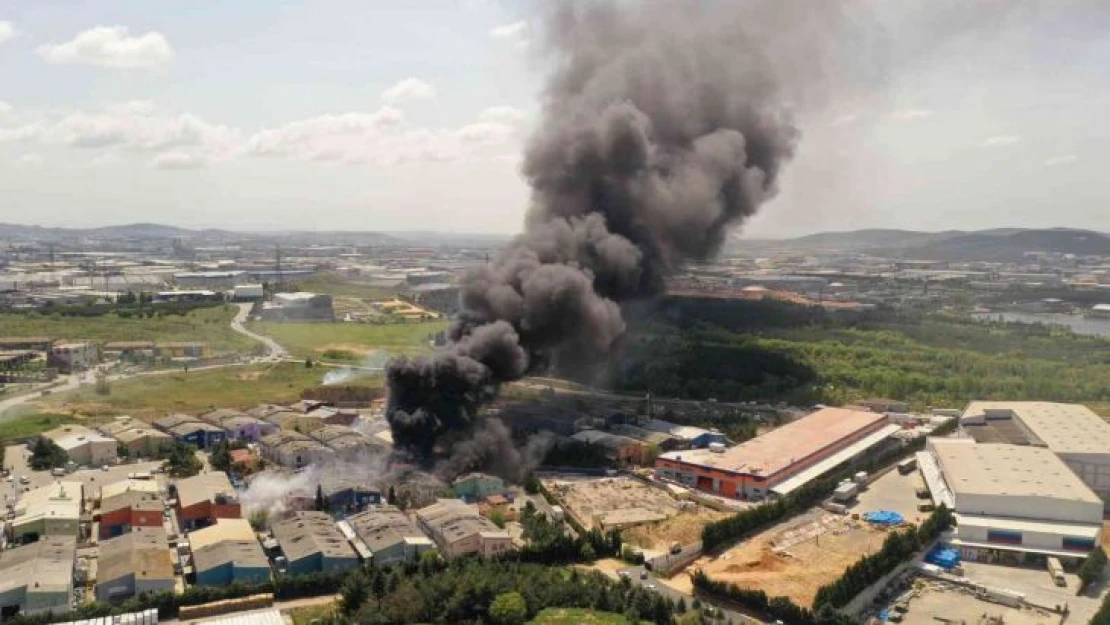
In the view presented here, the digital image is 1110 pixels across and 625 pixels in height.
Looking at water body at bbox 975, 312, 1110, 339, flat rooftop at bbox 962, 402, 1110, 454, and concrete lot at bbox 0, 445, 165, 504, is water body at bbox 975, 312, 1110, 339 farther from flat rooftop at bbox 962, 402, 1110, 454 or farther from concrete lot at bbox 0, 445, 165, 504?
concrete lot at bbox 0, 445, 165, 504

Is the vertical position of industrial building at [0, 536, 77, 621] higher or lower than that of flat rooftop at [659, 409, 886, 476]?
lower

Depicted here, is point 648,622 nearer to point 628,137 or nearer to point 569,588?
point 569,588

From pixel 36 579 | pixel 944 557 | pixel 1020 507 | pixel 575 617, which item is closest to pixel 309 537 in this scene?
pixel 36 579

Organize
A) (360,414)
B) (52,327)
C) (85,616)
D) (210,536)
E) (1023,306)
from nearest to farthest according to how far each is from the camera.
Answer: (85,616) → (210,536) → (360,414) → (52,327) → (1023,306)

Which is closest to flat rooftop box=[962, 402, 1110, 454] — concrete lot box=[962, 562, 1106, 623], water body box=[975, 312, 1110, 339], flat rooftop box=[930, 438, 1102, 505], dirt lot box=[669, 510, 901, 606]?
flat rooftop box=[930, 438, 1102, 505]

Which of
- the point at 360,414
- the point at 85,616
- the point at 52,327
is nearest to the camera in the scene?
the point at 85,616

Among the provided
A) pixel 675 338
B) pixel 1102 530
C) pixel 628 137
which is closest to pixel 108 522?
pixel 628 137

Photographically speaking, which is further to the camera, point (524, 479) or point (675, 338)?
point (675, 338)
